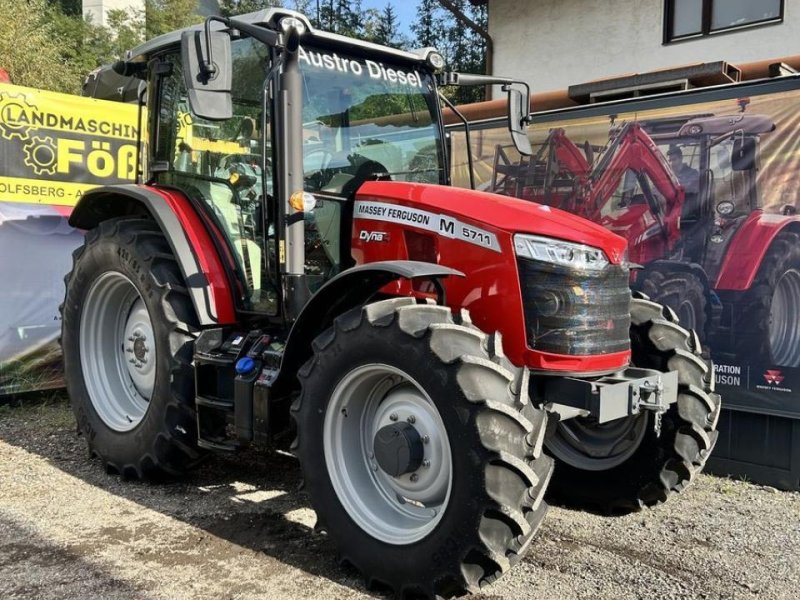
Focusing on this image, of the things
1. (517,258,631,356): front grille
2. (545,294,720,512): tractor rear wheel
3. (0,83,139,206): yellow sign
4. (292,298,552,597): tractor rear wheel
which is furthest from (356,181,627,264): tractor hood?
(0,83,139,206): yellow sign

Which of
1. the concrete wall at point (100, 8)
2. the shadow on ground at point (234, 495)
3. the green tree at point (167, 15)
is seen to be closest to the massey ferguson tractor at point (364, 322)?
the shadow on ground at point (234, 495)

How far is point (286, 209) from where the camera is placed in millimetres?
3689

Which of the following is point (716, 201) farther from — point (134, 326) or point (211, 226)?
point (134, 326)

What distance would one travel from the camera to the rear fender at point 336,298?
316 centimetres

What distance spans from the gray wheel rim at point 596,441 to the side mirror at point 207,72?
8.05 feet

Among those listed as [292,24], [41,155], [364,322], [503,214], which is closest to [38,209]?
[41,155]

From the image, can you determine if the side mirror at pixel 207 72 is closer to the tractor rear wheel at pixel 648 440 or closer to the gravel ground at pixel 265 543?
the gravel ground at pixel 265 543

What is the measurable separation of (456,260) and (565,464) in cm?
157

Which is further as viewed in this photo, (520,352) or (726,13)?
(726,13)

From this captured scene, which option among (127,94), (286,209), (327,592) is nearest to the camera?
(327,592)

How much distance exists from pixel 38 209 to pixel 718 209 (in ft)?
18.3

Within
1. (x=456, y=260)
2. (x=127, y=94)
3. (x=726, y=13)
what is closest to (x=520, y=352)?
(x=456, y=260)

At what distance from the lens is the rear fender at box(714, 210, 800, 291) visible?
192 inches

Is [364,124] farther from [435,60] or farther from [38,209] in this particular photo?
[38,209]
